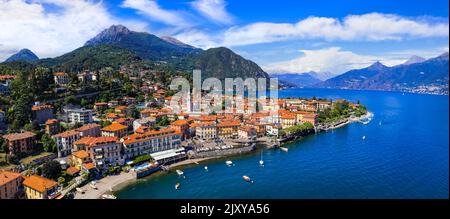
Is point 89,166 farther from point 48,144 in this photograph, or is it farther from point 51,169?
point 48,144

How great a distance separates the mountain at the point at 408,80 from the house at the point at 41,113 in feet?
260

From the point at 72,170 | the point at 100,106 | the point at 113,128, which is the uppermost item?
the point at 100,106

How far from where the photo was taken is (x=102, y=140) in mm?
13375

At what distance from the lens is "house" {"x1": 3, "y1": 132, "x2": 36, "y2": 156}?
1296 cm

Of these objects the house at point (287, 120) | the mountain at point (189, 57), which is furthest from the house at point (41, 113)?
the mountain at point (189, 57)

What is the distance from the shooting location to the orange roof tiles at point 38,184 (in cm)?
980

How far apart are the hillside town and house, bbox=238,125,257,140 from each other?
0.22ft

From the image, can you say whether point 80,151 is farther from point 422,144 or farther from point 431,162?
point 422,144

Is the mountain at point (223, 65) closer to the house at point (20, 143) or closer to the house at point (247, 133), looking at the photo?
the house at point (247, 133)

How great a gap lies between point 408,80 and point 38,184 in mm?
113456

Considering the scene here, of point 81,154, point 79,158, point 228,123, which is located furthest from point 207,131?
point 79,158

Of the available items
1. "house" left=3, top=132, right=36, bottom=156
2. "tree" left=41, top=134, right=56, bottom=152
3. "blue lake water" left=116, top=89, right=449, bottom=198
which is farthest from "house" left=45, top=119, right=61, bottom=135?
"blue lake water" left=116, top=89, right=449, bottom=198

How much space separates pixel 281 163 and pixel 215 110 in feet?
47.0
